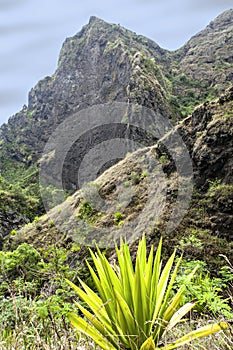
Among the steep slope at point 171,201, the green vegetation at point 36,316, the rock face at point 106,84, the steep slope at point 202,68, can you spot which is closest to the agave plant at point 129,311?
the green vegetation at point 36,316

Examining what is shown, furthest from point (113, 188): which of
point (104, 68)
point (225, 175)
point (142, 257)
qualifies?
point (104, 68)

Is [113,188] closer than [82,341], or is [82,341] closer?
[82,341]

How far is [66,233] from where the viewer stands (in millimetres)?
15352

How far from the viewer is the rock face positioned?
5252cm

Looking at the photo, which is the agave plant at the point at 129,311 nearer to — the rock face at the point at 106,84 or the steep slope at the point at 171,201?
the steep slope at the point at 171,201

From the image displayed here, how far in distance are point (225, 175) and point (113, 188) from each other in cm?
621

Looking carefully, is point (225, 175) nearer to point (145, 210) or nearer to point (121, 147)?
point (145, 210)

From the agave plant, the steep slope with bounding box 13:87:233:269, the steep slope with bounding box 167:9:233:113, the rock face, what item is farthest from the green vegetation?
the steep slope with bounding box 167:9:233:113

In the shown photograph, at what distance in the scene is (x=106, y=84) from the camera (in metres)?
66.4

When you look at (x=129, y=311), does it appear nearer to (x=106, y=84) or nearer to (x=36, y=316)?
(x=36, y=316)

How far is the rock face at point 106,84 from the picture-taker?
52519 millimetres

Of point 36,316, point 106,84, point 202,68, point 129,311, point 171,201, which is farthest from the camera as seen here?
point 106,84

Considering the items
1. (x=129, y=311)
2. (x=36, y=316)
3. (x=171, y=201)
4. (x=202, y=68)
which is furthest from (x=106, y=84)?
(x=129, y=311)

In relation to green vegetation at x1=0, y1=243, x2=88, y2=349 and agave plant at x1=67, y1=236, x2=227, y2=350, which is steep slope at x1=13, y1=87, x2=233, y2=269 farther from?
agave plant at x1=67, y1=236, x2=227, y2=350
